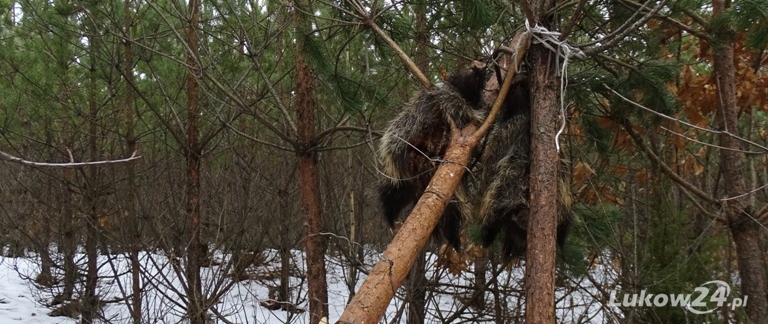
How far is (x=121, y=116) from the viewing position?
6.80 metres

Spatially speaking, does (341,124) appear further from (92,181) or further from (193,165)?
(92,181)

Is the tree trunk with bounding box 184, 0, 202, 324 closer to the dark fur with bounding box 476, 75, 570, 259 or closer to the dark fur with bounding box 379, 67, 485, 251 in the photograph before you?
the dark fur with bounding box 379, 67, 485, 251

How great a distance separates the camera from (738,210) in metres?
3.06

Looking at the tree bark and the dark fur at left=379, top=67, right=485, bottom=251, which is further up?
the dark fur at left=379, top=67, right=485, bottom=251

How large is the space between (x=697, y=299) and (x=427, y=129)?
2108mm

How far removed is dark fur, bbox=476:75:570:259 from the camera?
222 cm

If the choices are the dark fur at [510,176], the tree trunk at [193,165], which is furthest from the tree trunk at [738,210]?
the tree trunk at [193,165]

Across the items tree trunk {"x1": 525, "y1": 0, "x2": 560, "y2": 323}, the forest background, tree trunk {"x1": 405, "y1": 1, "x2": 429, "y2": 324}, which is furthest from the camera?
tree trunk {"x1": 405, "y1": 1, "x2": 429, "y2": 324}

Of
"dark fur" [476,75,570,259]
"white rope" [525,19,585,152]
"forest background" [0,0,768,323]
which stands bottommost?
"dark fur" [476,75,570,259]

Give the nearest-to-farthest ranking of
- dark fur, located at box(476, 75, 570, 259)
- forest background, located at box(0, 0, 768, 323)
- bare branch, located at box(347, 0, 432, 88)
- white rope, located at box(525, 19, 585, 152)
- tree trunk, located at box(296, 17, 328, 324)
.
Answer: white rope, located at box(525, 19, 585, 152) < dark fur, located at box(476, 75, 570, 259) < bare branch, located at box(347, 0, 432, 88) < forest background, located at box(0, 0, 768, 323) < tree trunk, located at box(296, 17, 328, 324)

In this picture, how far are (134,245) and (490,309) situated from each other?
3.55m

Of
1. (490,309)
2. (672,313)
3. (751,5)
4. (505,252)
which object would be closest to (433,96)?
(505,252)

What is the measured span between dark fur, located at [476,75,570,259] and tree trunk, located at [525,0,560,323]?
Result: 0.16m

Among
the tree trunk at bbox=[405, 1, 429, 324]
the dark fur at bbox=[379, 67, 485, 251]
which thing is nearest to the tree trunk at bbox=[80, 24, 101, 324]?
the tree trunk at bbox=[405, 1, 429, 324]
